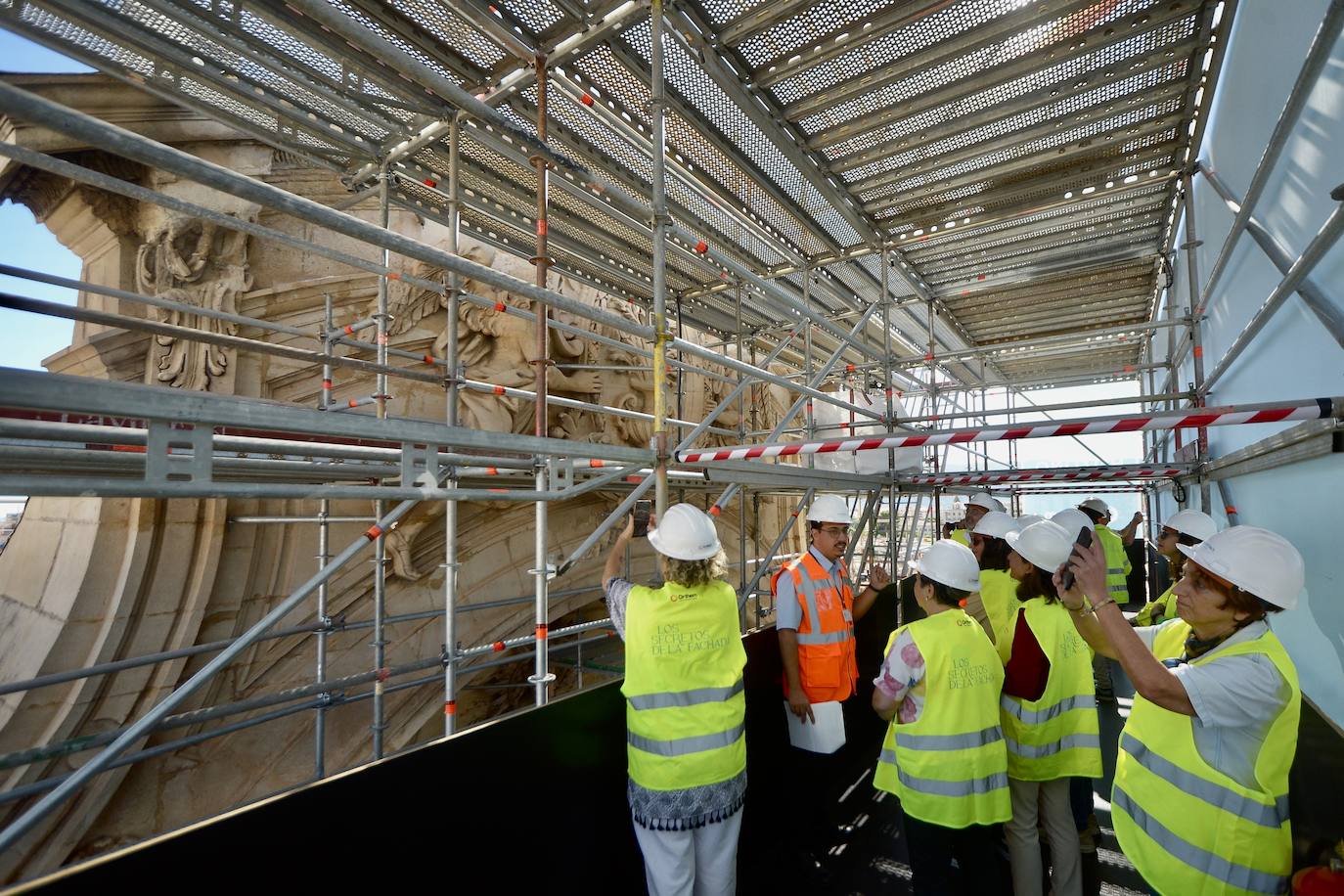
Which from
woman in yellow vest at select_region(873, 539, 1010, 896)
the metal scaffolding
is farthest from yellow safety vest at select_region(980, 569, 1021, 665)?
the metal scaffolding

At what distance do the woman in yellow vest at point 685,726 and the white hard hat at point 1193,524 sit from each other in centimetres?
279

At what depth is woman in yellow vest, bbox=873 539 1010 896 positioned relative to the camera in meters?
2.20

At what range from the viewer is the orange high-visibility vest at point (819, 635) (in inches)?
114

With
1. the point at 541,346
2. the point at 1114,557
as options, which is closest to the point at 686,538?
the point at 541,346

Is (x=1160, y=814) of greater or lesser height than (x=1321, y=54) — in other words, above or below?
below

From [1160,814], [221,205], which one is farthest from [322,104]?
[1160,814]

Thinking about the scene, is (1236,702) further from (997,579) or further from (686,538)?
(686,538)

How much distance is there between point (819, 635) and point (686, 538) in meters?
1.09

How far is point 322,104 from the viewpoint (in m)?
3.62

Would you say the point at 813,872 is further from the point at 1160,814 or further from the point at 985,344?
the point at 985,344

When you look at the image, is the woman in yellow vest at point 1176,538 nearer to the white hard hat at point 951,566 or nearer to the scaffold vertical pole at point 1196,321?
the scaffold vertical pole at point 1196,321

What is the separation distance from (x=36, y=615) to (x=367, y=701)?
2.44 metres

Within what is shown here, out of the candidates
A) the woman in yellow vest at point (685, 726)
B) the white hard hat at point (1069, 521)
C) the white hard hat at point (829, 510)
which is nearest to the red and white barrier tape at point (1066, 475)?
the white hard hat at point (1069, 521)

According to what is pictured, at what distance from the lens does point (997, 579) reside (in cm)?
309
